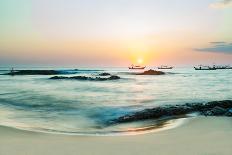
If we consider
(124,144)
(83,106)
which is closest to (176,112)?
(83,106)

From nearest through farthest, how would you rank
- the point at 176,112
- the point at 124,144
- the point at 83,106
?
the point at 124,144 → the point at 176,112 → the point at 83,106

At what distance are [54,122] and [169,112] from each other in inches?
161

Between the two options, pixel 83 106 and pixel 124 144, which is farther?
pixel 83 106

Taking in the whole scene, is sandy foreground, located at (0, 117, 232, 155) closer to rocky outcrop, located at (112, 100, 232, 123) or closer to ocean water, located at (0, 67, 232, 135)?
ocean water, located at (0, 67, 232, 135)

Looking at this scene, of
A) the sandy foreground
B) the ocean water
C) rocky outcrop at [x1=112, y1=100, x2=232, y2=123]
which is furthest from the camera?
rocky outcrop at [x1=112, y1=100, x2=232, y2=123]

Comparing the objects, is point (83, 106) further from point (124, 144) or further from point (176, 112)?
point (124, 144)

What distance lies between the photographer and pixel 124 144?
203 inches

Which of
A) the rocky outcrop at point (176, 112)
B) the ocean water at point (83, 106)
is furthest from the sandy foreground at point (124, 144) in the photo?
the rocky outcrop at point (176, 112)

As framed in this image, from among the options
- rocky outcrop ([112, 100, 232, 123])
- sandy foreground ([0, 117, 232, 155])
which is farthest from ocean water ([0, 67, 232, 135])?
sandy foreground ([0, 117, 232, 155])

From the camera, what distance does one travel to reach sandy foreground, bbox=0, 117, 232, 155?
4.59 m

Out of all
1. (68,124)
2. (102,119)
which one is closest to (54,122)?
(68,124)

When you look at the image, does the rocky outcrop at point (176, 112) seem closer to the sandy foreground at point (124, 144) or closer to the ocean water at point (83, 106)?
the ocean water at point (83, 106)

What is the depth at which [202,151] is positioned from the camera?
4633mm

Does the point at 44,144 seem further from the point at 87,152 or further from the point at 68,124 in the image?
the point at 68,124
